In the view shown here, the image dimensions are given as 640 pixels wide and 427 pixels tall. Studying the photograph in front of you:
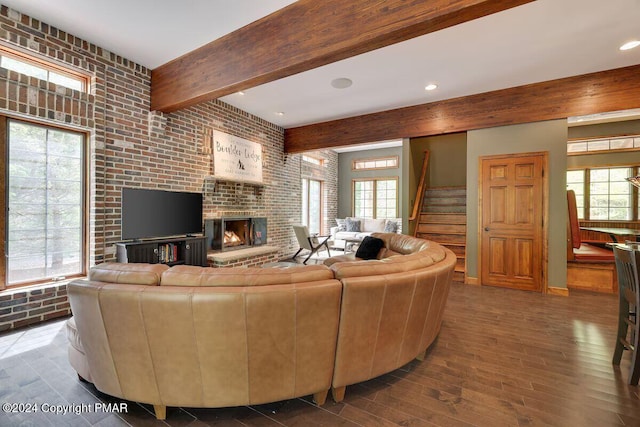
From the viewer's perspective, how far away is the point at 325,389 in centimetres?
158

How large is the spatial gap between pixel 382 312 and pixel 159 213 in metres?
3.24

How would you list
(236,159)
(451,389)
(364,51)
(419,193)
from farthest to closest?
(419,193) → (236,159) → (364,51) → (451,389)

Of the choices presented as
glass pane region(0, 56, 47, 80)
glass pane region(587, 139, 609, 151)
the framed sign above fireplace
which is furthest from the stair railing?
glass pane region(0, 56, 47, 80)

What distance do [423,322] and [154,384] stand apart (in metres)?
1.69

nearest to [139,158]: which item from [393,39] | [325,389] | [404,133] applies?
[393,39]

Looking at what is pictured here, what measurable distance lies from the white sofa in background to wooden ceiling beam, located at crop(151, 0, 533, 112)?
5.36 m

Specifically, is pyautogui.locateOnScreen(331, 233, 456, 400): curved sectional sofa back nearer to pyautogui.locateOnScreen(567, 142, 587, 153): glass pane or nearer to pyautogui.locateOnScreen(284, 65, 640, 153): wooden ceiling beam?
pyautogui.locateOnScreen(284, 65, 640, 153): wooden ceiling beam

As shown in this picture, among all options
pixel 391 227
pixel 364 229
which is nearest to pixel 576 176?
pixel 391 227

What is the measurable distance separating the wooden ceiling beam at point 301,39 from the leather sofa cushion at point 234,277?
1.88m

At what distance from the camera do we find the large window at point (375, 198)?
8.70 metres

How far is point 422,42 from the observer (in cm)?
289

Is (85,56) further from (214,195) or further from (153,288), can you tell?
(153,288)

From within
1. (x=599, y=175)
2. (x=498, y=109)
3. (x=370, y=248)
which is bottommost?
(x=370, y=248)

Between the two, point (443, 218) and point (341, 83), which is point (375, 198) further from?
point (341, 83)
